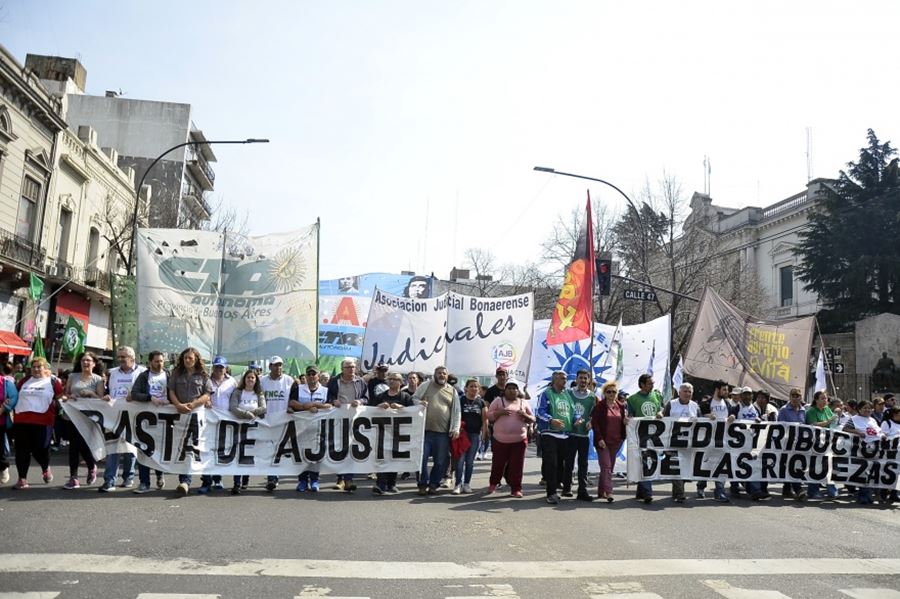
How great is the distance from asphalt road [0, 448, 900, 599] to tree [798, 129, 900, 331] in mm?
33844

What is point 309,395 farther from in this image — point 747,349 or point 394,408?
point 747,349

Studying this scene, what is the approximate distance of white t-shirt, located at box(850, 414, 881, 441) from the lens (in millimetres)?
11673

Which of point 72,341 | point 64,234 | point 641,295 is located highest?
point 64,234

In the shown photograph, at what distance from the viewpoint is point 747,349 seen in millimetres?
14016

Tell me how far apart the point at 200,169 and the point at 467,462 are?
148 feet

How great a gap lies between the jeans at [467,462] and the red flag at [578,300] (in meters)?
3.32

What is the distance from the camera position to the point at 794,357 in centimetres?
1376

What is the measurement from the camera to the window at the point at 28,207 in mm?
25411

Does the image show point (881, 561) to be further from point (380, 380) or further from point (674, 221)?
point (674, 221)

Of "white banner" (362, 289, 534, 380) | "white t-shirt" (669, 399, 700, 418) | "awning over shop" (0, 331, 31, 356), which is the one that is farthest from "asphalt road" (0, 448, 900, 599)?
"awning over shop" (0, 331, 31, 356)

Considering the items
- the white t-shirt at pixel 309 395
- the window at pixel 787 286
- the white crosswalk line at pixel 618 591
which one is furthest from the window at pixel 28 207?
the window at pixel 787 286

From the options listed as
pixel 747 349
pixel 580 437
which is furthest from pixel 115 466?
pixel 747 349

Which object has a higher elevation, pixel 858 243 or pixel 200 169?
pixel 200 169

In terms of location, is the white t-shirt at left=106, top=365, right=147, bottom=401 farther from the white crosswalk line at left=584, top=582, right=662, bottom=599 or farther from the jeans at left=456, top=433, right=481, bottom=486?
the white crosswalk line at left=584, top=582, right=662, bottom=599
